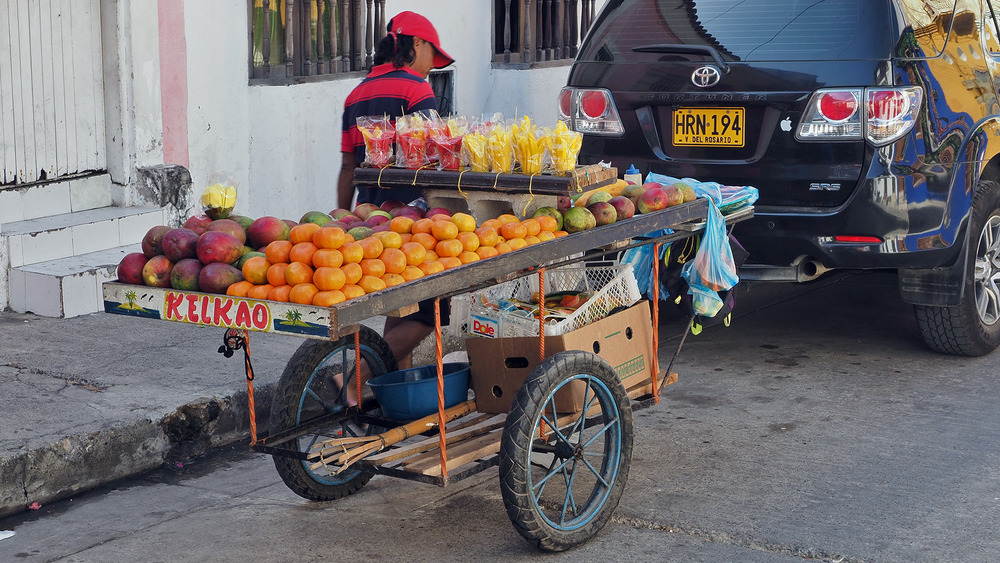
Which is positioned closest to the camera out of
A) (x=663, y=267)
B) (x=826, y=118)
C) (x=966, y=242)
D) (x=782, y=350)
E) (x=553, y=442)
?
(x=553, y=442)

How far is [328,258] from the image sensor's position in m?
3.51

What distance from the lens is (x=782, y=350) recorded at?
6.38 meters

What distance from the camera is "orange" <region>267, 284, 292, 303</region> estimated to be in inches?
135

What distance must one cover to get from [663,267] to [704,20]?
5.13 feet

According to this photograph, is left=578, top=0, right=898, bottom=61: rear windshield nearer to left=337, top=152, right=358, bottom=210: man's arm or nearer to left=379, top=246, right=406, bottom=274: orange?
left=337, top=152, right=358, bottom=210: man's arm

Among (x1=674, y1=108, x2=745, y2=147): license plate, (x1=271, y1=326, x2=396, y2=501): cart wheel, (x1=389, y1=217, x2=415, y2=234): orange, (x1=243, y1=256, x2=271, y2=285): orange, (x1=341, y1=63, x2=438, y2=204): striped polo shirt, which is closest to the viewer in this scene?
(x1=243, y1=256, x2=271, y2=285): orange

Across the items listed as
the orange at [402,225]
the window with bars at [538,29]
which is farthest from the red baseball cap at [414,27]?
the window with bars at [538,29]

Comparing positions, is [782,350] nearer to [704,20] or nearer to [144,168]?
[704,20]

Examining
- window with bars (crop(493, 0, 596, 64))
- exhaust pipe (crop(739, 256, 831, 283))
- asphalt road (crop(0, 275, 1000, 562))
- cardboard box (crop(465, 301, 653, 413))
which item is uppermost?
window with bars (crop(493, 0, 596, 64))

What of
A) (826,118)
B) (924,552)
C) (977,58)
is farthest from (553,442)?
(977,58)

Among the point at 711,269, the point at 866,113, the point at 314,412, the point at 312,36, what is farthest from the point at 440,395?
the point at 312,36

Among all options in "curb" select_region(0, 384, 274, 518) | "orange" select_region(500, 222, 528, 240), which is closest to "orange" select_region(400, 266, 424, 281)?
"orange" select_region(500, 222, 528, 240)

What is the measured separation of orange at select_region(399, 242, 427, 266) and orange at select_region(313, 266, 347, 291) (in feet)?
1.00

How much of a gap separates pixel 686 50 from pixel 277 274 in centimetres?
295
